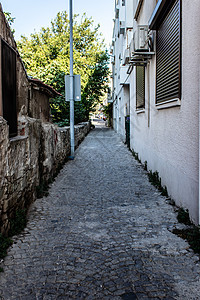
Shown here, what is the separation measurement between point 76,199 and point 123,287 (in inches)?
127

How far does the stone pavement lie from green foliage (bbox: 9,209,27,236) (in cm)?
9

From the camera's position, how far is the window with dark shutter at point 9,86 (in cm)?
472

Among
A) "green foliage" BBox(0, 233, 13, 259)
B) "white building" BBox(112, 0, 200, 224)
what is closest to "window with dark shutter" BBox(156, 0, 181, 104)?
"white building" BBox(112, 0, 200, 224)

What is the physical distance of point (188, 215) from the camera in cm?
461

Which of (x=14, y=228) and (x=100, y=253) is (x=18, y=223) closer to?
(x=14, y=228)

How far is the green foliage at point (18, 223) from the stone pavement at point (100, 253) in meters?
0.09

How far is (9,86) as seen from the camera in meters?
5.04

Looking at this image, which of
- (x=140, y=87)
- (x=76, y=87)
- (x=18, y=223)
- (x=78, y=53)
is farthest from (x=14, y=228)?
(x=78, y=53)

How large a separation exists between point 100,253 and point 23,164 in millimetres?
2058

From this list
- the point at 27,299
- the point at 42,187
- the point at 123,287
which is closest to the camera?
the point at 27,299

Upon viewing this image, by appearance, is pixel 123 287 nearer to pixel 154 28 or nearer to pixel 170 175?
pixel 170 175

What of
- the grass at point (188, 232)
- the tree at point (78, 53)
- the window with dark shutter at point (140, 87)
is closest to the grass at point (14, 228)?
the grass at point (188, 232)

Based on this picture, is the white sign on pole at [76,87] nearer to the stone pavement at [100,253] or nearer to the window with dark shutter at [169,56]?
the window with dark shutter at [169,56]

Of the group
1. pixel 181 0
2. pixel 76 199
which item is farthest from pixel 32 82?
pixel 181 0
